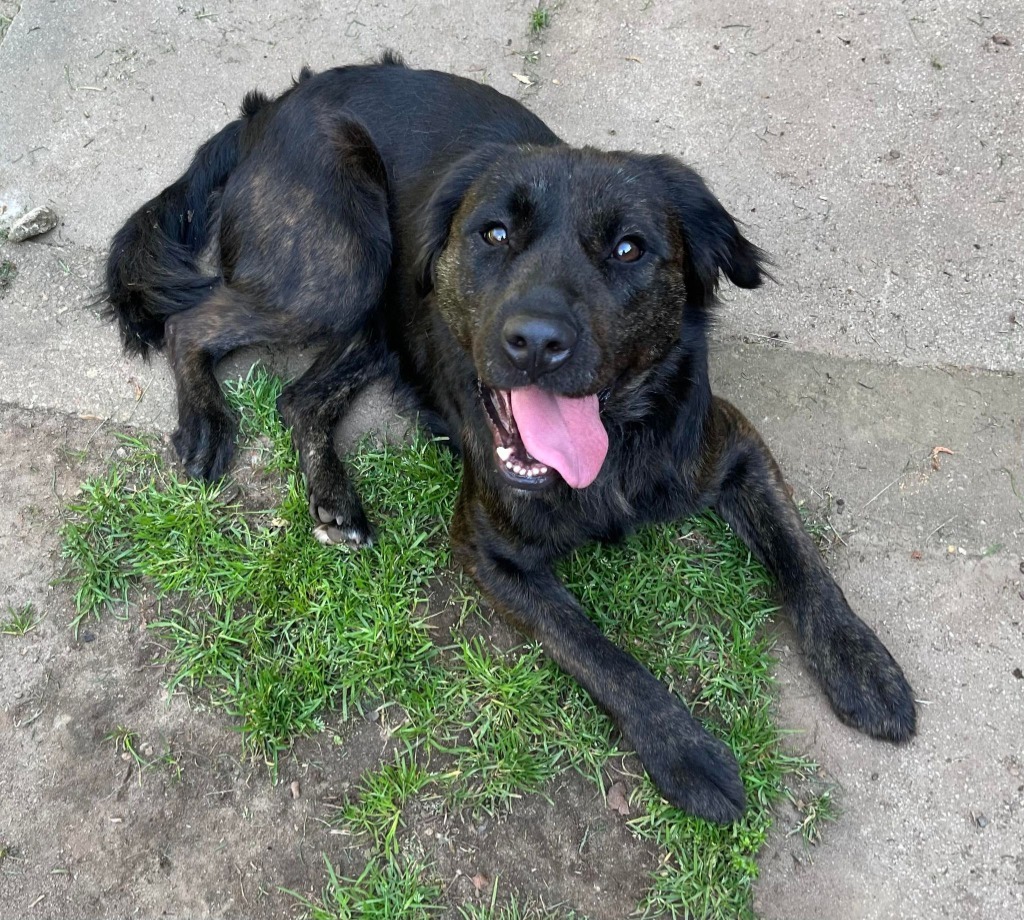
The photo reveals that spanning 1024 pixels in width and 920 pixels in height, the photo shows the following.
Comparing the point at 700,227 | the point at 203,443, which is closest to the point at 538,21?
the point at 700,227

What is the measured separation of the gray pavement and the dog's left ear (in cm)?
86

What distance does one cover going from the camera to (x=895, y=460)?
3.41 meters

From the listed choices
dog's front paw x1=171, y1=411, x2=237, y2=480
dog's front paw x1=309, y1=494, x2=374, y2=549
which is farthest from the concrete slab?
dog's front paw x1=171, y1=411, x2=237, y2=480

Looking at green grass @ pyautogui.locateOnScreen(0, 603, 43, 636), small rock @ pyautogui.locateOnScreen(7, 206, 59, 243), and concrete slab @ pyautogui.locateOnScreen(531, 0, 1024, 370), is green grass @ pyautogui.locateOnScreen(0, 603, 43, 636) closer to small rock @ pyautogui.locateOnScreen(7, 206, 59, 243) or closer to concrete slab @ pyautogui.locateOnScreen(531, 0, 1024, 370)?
small rock @ pyautogui.locateOnScreen(7, 206, 59, 243)

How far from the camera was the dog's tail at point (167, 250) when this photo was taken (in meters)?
3.62

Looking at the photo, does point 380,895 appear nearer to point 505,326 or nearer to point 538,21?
point 505,326

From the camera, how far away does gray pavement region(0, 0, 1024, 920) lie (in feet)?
9.09

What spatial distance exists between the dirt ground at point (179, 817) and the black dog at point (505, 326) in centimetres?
41

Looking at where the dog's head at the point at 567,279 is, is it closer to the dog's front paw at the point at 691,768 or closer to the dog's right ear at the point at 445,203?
the dog's right ear at the point at 445,203

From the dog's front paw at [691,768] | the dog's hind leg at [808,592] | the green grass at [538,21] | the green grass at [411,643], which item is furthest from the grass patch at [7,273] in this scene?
the dog's front paw at [691,768]

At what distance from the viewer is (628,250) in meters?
2.63

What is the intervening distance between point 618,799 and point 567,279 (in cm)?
161

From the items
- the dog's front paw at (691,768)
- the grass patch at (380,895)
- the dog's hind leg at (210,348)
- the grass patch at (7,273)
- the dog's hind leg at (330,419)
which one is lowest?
the grass patch at (380,895)

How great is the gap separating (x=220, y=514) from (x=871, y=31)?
13.2ft
